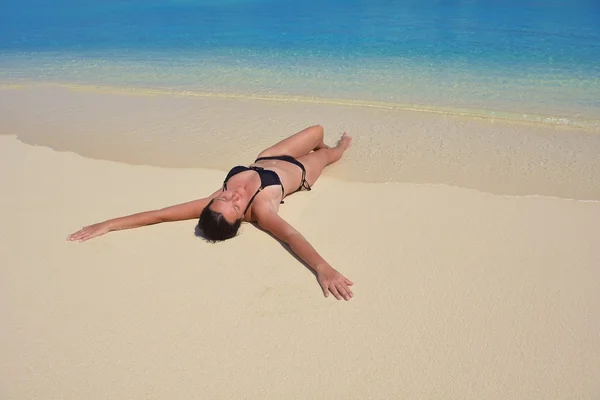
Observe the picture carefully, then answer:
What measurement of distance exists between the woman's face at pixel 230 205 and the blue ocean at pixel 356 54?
4.12 metres

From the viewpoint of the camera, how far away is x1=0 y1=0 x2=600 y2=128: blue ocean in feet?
26.2

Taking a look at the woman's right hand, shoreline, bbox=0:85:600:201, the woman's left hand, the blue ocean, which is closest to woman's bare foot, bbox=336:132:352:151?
shoreline, bbox=0:85:600:201

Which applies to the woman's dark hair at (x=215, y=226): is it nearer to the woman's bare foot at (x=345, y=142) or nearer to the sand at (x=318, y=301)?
the sand at (x=318, y=301)

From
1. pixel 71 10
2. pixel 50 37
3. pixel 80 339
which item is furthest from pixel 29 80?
pixel 71 10

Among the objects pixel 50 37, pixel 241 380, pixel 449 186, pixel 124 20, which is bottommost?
pixel 241 380

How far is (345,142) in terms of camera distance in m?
5.80

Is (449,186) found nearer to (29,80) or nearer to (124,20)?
(29,80)

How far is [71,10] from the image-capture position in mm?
22469

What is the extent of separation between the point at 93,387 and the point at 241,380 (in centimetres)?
81

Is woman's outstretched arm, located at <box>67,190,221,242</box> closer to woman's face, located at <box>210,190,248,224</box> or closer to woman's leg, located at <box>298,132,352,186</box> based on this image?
woman's face, located at <box>210,190,248,224</box>

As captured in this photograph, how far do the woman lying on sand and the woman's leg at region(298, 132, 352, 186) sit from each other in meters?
0.01

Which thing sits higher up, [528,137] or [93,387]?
[528,137]

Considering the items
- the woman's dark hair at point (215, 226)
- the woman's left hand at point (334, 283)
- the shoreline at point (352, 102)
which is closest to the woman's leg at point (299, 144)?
the woman's dark hair at point (215, 226)

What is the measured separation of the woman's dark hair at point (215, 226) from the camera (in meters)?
3.87
